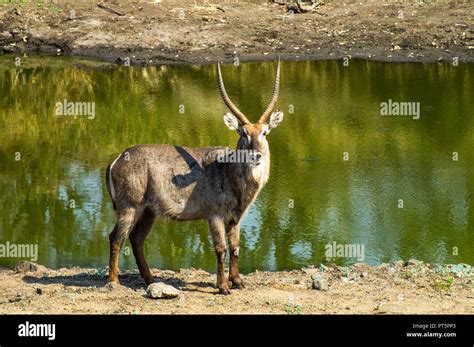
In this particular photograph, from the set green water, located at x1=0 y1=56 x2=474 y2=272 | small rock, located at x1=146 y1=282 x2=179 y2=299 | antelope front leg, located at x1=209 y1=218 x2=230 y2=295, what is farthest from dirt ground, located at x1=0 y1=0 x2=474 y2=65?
small rock, located at x1=146 y1=282 x2=179 y2=299

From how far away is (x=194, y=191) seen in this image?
1241 cm

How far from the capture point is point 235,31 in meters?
32.3

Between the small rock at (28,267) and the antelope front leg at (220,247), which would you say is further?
the small rock at (28,267)

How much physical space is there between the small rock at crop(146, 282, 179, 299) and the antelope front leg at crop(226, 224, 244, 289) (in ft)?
3.32

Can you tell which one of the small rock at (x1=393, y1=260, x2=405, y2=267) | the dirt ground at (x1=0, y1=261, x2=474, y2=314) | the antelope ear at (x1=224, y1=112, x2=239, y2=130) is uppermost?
the antelope ear at (x1=224, y1=112, x2=239, y2=130)

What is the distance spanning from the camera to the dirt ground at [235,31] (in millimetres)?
30859

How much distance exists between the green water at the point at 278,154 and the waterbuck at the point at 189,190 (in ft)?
6.55

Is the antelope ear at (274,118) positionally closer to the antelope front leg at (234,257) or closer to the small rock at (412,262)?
the antelope front leg at (234,257)

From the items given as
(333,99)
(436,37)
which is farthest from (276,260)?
(436,37)

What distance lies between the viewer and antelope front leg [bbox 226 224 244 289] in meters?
12.4

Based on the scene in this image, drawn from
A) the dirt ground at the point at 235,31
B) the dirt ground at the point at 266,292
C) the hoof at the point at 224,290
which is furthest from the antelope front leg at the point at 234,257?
the dirt ground at the point at 235,31

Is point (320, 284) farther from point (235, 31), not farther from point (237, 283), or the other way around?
point (235, 31)

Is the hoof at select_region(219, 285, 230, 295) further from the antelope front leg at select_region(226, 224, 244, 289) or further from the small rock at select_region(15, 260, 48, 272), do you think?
the small rock at select_region(15, 260, 48, 272)

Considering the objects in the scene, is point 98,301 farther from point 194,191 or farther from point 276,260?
point 276,260
